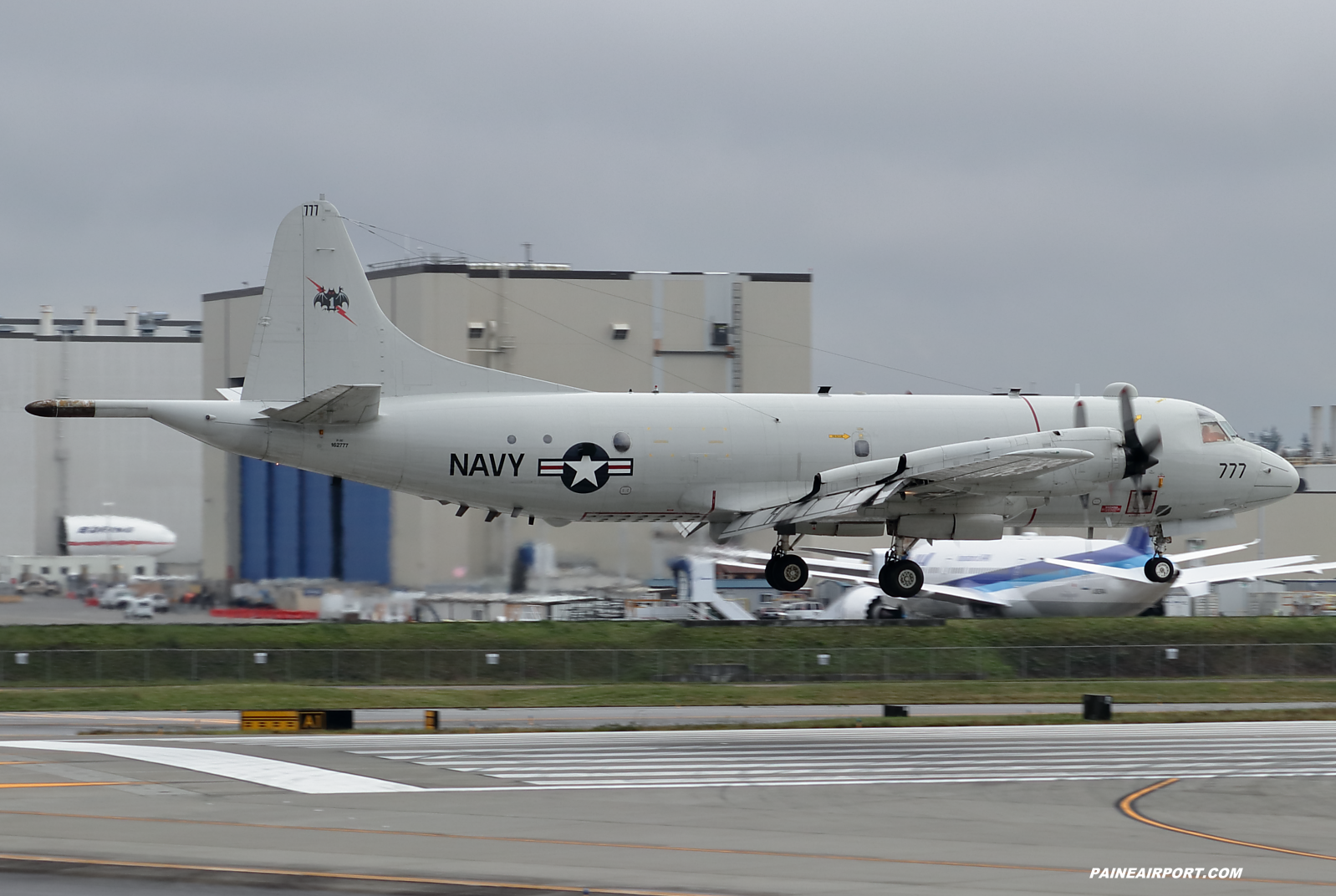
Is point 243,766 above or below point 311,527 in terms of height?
below

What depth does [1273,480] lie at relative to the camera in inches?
1661

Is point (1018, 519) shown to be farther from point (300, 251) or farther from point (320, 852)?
point (320, 852)

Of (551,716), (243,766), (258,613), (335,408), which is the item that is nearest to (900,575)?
(551,716)

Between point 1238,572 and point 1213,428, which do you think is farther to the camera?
point 1238,572

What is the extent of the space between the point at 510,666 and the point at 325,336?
17401 mm

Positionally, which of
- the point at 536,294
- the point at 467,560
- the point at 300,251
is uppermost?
the point at 536,294

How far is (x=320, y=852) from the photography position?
17906 mm

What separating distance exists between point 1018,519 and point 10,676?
34708mm

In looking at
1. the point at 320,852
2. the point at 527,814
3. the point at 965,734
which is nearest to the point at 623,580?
the point at 965,734

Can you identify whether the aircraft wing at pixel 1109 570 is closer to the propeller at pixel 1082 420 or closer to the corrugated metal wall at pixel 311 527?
the propeller at pixel 1082 420

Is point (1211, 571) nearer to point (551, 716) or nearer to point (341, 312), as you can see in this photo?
point (551, 716)

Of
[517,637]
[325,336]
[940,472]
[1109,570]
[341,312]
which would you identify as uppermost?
[341,312]

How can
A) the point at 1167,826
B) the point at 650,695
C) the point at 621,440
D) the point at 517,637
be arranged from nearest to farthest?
the point at 1167,826 < the point at 621,440 < the point at 650,695 < the point at 517,637

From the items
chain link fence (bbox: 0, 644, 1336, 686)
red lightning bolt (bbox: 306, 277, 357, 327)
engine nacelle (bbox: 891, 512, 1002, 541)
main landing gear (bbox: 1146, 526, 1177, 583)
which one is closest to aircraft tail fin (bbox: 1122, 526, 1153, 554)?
chain link fence (bbox: 0, 644, 1336, 686)
